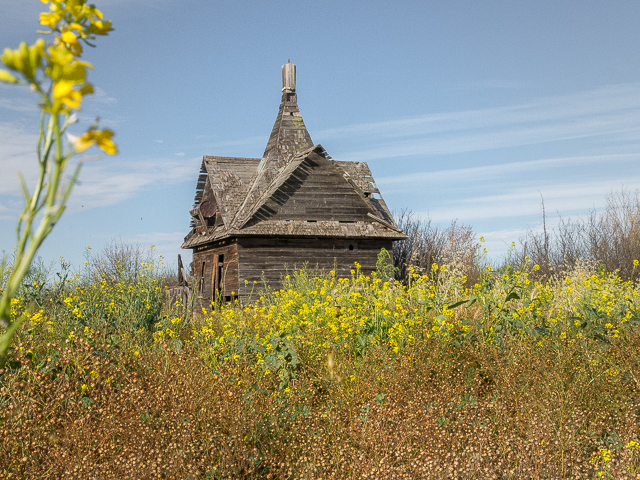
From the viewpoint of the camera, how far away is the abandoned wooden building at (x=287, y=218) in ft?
52.5

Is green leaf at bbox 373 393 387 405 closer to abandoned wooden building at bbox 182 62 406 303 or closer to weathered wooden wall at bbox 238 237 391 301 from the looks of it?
weathered wooden wall at bbox 238 237 391 301

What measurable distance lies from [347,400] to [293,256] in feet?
39.5

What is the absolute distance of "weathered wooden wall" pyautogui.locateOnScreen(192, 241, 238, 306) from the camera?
1614 cm

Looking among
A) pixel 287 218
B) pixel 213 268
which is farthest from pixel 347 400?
pixel 213 268

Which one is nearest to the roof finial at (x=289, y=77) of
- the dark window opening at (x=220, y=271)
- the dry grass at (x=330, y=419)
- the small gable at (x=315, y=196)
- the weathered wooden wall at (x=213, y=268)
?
the small gable at (x=315, y=196)

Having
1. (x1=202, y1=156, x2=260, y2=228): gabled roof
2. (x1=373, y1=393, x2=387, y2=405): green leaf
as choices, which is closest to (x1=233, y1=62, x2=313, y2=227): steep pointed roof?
(x1=202, y1=156, x2=260, y2=228): gabled roof

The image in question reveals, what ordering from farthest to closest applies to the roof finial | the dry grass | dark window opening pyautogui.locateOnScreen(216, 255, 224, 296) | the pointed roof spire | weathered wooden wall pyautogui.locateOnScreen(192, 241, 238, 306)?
1. the roof finial
2. the pointed roof spire
3. dark window opening pyautogui.locateOnScreen(216, 255, 224, 296)
4. weathered wooden wall pyautogui.locateOnScreen(192, 241, 238, 306)
5. the dry grass

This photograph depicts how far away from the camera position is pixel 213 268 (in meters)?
17.9

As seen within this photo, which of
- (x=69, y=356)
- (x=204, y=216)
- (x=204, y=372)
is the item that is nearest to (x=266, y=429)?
(x=204, y=372)

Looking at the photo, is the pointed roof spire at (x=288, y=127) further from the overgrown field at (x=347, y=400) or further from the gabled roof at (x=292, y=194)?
the overgrown field at (x=347, y=400)

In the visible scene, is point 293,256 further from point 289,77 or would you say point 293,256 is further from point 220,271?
point 289,77

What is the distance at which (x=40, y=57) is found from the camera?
3.72 feet

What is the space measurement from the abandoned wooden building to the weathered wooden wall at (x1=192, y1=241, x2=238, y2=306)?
0.10 ft

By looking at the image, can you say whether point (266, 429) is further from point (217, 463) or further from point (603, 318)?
point (603, 318)
